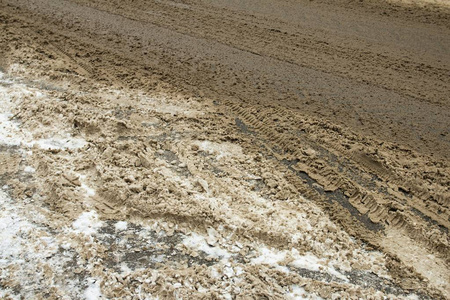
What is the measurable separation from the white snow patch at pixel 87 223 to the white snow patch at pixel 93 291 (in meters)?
0.57

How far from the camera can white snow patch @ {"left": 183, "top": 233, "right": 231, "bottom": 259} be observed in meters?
3.88

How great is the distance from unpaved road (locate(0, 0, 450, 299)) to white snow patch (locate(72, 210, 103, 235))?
0.09 ft

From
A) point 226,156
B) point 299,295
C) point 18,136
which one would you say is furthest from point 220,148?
point 18,136

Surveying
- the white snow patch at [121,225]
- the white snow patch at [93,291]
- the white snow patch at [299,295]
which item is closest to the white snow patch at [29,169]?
the white snow patch at [121,225]

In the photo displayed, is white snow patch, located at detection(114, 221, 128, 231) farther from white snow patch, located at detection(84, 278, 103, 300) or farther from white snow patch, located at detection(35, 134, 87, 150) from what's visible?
white snow patch, located at detection(35, 134, 87, 150)

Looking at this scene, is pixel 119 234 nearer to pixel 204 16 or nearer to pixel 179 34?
pixel 179 34

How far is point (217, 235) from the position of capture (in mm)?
4051

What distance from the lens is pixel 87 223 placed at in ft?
13.4

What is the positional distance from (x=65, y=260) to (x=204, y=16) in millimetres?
6717

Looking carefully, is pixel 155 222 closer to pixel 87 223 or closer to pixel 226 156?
pixel 87 223

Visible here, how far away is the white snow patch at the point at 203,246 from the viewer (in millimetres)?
3883

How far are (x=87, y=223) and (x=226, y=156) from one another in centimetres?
185

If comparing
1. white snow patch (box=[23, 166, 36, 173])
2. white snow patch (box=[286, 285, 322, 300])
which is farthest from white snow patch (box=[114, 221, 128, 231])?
white snow patch (box=[286, 285, 322, 300])

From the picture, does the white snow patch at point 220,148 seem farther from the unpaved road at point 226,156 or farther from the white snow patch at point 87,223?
the white snow patch at point 87,223
